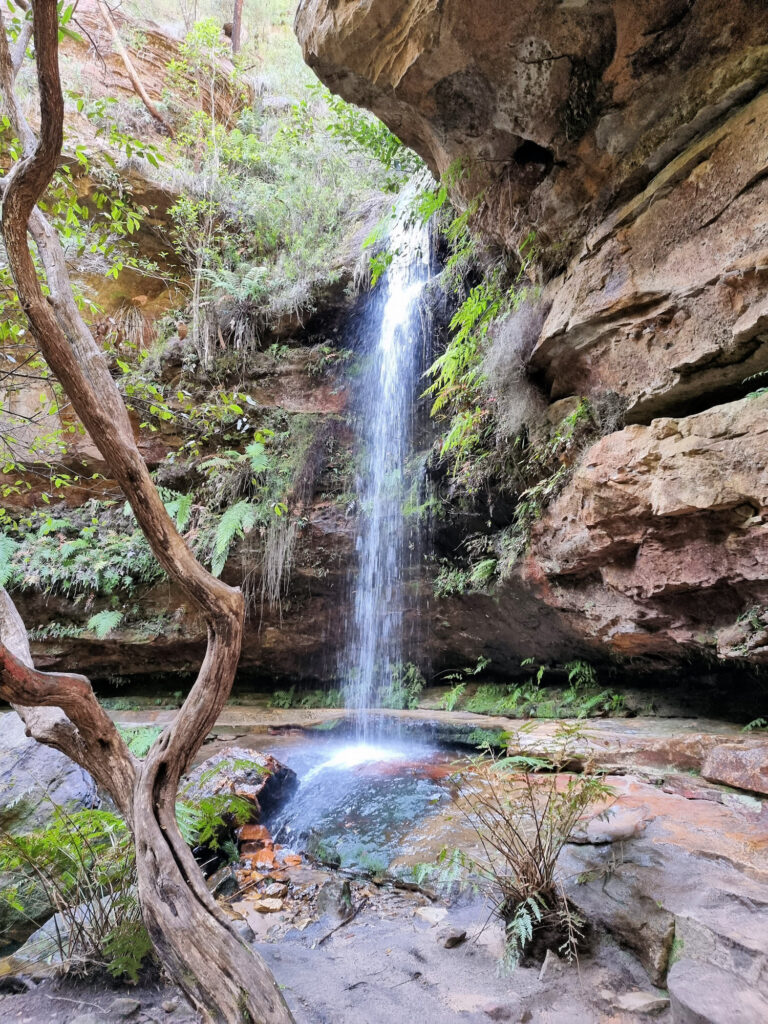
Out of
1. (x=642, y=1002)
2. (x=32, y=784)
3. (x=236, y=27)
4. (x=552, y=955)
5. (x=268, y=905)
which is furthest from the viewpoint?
(x=236, y=27)

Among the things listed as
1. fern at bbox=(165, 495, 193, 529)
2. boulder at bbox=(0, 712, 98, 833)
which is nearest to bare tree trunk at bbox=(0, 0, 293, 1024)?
boulder at bbox=(0, 712, 98, 833)

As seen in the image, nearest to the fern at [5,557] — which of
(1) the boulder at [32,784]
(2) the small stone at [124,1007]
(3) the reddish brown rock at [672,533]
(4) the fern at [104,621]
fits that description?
(4) the fern at [104,621]

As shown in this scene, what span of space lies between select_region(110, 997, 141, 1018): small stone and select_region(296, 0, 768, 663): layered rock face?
3.90m

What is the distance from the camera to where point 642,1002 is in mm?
1589

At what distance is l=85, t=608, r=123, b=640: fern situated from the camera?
7.09m

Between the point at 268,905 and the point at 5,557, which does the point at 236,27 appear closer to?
the point at 5,557

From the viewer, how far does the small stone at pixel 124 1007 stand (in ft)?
5.57

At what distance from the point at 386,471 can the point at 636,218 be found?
4649 millimetres

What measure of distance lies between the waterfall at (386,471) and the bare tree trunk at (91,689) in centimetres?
506

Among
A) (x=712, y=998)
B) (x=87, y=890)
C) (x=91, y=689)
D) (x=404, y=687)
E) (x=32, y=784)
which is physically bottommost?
(x=32, y=784)

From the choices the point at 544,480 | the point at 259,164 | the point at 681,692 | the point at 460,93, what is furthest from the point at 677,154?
the point at 259,164

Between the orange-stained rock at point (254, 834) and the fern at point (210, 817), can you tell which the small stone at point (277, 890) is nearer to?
the fern at point (210, 817)

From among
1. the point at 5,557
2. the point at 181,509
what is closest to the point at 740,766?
the point at 181,509

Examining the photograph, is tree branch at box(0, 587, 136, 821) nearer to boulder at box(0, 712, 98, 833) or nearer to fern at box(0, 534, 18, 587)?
boulder at box(0, 712, 98, 833)
